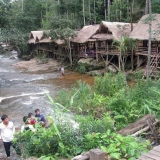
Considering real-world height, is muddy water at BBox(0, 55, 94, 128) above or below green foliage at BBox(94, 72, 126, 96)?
below

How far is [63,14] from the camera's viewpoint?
3625 centimetres

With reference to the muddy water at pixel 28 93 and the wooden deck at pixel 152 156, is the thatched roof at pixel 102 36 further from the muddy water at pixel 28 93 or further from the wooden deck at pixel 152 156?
the wooden deck at pixel 152 156

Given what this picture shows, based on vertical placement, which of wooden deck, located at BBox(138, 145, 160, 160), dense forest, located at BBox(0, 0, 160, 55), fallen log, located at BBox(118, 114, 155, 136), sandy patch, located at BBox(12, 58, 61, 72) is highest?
dense forest, located at BBox(0, 0, 160, 55)

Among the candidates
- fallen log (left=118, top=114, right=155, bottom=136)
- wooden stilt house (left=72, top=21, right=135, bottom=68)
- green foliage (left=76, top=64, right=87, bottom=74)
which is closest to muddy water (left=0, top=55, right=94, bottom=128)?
green foliage (left=76, top=64, right=87, bottom=74)

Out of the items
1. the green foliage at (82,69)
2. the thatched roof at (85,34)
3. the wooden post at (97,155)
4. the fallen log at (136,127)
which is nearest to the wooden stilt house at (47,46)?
the thatched roof at (85,34)

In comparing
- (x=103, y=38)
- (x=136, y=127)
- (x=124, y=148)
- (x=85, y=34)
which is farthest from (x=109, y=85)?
(x=85, y=34)

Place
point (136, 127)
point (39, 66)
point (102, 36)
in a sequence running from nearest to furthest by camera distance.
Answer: point (136, 127), point (102, 36), point (39, 66)

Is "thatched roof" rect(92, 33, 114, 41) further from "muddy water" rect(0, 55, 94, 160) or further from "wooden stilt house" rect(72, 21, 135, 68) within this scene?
"muddy water" rect(0, 55, 94, 160)

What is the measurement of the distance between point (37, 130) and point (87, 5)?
101 ft

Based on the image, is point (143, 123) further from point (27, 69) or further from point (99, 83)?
point (27, 69)

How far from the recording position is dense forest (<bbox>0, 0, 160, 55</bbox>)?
22039 mm

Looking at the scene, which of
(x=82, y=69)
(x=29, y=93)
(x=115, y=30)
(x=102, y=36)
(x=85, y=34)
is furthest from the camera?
(x=85, y=34)

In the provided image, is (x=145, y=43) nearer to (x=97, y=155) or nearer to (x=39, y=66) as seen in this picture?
(x=39, y=66)

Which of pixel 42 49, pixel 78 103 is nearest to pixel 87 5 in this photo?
pixel 42 49
